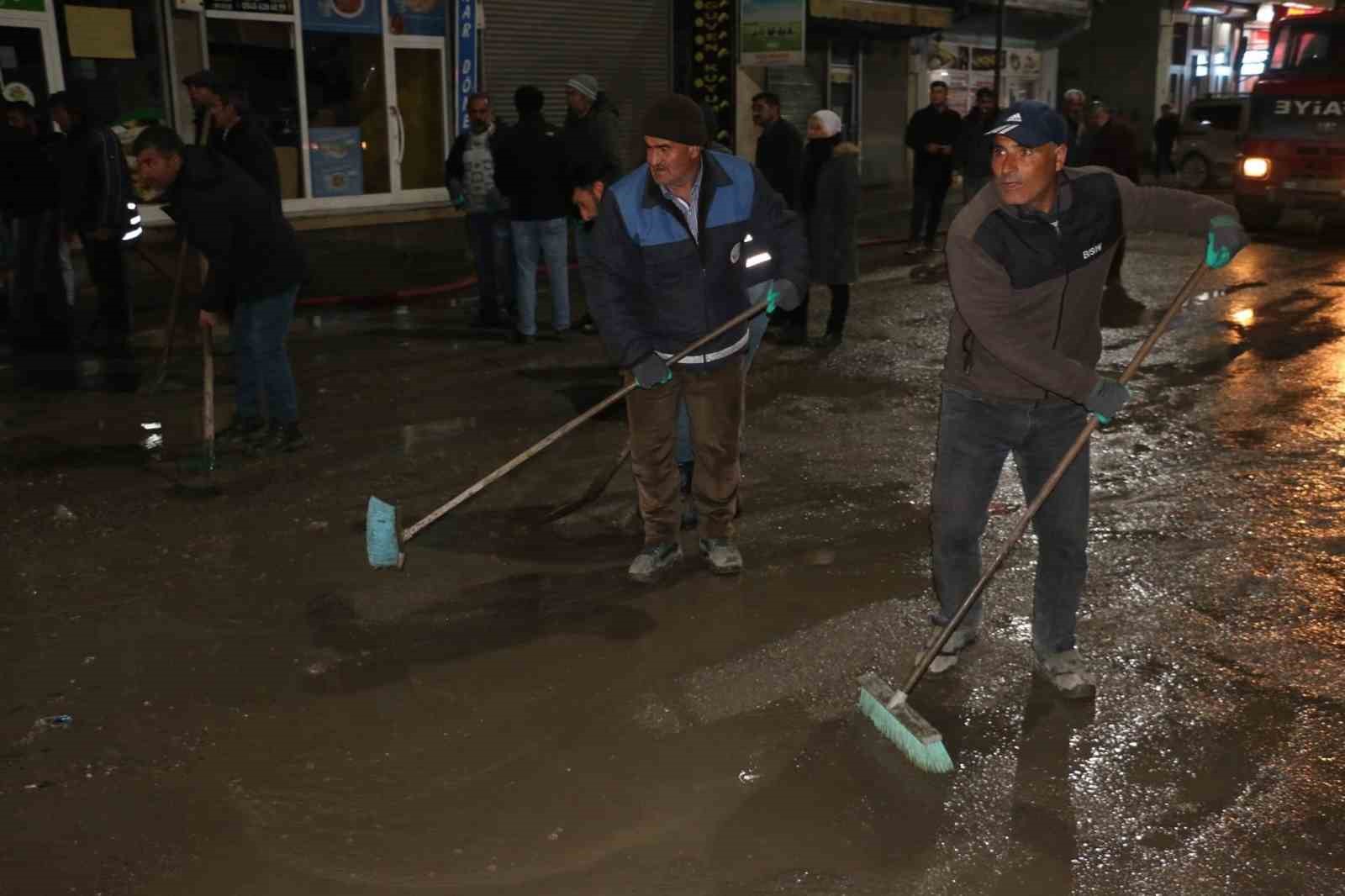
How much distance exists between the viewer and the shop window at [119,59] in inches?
554

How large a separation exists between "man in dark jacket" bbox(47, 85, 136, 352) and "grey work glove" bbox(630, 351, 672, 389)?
6353 mm

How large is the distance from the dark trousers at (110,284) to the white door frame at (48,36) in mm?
4697

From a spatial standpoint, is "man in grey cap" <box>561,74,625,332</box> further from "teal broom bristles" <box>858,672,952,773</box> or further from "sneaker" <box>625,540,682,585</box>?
"teal broom bristles" <box>858,672,952,773</box>

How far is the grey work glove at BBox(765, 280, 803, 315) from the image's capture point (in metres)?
5.23

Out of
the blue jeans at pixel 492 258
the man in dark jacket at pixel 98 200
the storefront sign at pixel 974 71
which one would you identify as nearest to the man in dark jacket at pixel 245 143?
the man in dark jacket at pixel 98 200

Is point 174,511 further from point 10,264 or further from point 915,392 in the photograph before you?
point 10,264

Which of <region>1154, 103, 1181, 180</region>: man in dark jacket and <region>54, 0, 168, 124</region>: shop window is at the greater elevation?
<region>54, 0, 168, 124</region>: shop window

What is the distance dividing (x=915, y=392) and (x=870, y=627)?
155 inches

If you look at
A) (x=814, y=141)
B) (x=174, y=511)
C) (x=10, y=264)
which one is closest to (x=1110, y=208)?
(x=174, y=511)

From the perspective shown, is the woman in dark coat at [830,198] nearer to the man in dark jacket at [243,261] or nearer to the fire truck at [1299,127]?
the man in dark jacket at [243,261]

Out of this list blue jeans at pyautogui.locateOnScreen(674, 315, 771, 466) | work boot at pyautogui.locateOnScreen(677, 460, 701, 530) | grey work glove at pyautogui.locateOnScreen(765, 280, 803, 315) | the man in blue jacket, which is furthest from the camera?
work boot at pyautogui.locateOnScreen(677, 460, 701, 530)

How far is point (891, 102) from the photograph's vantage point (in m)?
25.8

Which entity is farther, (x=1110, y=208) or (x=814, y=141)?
(x=814, y=141)

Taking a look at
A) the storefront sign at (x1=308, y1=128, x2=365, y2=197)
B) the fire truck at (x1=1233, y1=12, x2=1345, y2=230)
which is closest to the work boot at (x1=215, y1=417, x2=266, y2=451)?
the storefront sign at (x1=308, y1=128, x2=365, y2=197)
